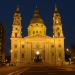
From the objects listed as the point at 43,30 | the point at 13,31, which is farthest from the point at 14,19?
the point at 43,30

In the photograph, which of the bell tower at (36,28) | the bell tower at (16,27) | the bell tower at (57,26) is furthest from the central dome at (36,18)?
the bell tower at (16,27)

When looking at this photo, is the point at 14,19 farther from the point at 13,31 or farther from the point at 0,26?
the point at 0,26

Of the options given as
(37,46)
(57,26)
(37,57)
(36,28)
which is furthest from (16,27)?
(57,26)

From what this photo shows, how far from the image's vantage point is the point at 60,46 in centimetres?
11012

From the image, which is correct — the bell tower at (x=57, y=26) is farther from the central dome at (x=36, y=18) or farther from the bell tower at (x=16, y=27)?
the bell tower at (x=16, y=27)

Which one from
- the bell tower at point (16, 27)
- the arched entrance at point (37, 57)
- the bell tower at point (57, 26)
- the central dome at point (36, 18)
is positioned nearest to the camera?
the arched entrance at point (37, 57)

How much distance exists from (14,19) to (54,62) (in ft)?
65.8

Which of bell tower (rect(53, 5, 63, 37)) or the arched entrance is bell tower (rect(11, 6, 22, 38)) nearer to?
the arched entrance

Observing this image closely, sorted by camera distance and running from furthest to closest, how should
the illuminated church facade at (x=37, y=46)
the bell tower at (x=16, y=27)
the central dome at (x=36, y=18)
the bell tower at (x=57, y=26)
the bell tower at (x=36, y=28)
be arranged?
the central dome at (x=36, y=18), the bell tower at (x=36, y=28), the bell tower at (x=57, y=26), the bell tower at (x=16, y=27), the illuminated church facade at (x=37, y=46)

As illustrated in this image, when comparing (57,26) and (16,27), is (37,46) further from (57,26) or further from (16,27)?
(57,26)

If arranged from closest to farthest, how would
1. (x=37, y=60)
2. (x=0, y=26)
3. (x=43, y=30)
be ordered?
(x=37, y=60) < (x=43, y=30) < (x=0, y=26)

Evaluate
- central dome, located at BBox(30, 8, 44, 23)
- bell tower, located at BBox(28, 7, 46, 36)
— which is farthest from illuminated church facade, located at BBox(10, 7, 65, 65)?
central dome, located at BBox(30, 8, 44, 23)

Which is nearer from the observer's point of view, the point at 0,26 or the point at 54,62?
the point at 54,62

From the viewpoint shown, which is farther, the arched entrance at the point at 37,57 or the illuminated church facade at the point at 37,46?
the illuminated church facade at the point at 37,46
